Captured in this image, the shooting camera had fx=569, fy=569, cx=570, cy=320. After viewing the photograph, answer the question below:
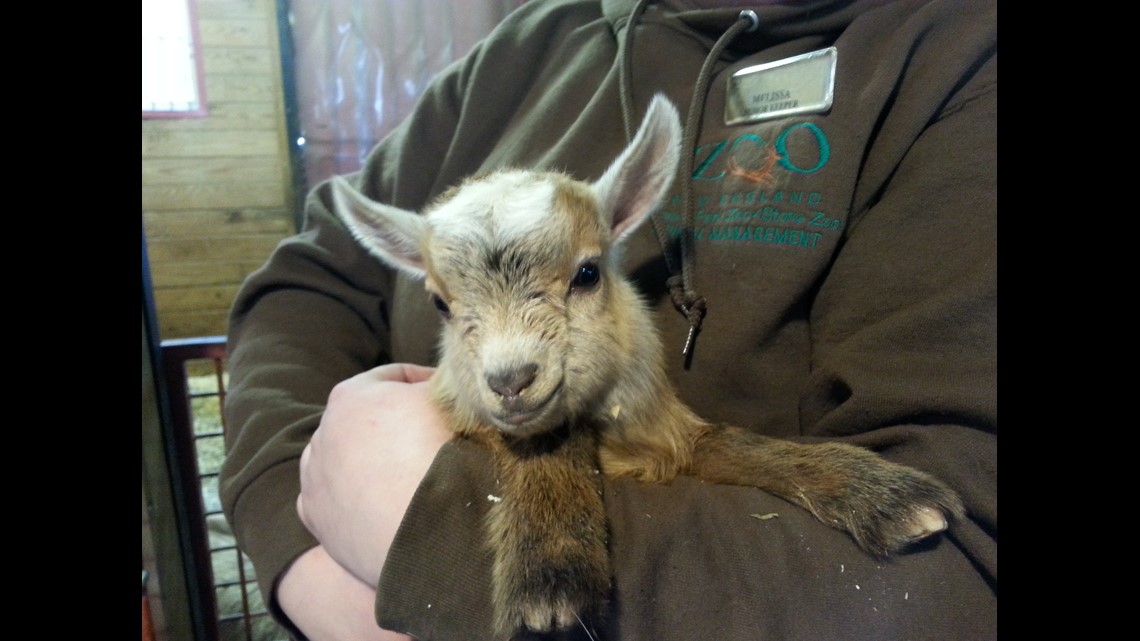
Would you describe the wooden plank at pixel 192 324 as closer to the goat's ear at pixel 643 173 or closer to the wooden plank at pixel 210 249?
the wooden plank at pixel 210 249

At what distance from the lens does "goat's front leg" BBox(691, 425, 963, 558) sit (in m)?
0.61

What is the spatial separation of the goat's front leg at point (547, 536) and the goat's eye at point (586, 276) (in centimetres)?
20

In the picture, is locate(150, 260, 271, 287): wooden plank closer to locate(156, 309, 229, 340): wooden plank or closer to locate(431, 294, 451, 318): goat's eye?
locate(156, 309, 229, 340): wooden plank

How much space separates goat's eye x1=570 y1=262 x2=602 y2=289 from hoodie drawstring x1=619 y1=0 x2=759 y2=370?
0.17 metres

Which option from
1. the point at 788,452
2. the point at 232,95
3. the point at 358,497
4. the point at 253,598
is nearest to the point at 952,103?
the point at 788,452

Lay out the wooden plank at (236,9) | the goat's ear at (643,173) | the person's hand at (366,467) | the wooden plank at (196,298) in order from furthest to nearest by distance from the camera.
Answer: the wooden plank at (196,298), the wooden plank at (236,9), the goat's ear at (643,173), the person's hand at (366,467)

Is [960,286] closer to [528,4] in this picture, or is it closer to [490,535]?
[490,535]

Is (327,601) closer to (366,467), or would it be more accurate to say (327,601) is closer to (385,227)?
(366,467)

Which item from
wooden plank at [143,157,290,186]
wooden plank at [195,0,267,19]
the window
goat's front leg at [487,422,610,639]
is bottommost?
goat's front leg at [487,422,610,639]

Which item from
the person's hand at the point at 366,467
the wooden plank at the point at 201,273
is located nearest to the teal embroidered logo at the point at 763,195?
the person's hand at the point at 366,467

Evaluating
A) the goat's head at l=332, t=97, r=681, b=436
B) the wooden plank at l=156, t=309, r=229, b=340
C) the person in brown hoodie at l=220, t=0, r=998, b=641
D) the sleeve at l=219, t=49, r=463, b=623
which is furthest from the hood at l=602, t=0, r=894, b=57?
the wooden plank at l=156, t=309, r=229, b=340

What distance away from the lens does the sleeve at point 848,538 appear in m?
0.57

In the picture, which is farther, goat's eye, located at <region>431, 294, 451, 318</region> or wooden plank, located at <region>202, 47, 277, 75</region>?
wooden plank, located at <region>202, 47, 277, 75</region>

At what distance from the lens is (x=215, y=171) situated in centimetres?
123
